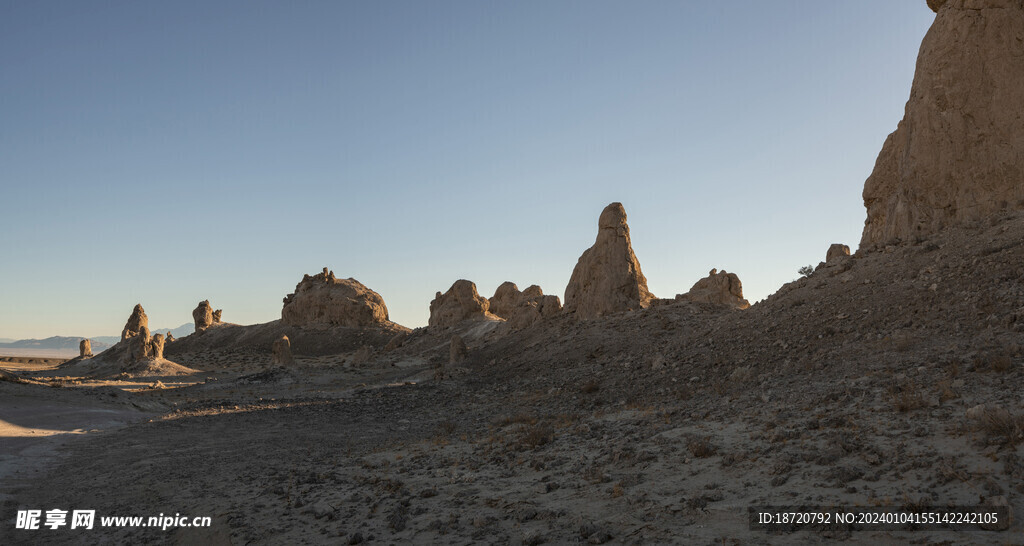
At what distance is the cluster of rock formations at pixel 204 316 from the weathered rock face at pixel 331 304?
15.0 meters

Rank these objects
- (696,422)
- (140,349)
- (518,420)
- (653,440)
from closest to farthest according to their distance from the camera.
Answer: (653,440), (696,422), (518,420), (140,349)

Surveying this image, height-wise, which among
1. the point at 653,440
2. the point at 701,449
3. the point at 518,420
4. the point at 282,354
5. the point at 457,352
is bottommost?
the point at 518,420

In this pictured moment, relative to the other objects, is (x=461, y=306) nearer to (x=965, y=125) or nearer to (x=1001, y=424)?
(x=965, y=125)

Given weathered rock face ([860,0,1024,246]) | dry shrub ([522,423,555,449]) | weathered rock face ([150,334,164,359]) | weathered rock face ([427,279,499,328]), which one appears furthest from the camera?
weathered rock face ([427,279,499,328])

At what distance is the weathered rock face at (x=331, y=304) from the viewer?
232ft

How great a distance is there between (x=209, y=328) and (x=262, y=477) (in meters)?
78.4

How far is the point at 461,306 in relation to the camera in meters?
59.5

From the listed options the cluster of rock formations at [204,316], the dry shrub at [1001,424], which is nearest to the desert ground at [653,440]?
the dry shrub at [1001,424]

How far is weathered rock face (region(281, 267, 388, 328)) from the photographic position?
70625mm

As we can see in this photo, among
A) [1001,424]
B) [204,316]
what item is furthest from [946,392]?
[204,316]

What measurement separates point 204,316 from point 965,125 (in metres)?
87.4

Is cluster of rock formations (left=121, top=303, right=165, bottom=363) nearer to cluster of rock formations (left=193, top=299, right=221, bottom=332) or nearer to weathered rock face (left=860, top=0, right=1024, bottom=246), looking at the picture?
cluster of rock formations (left=193, top=299, right=221, bottom=332)

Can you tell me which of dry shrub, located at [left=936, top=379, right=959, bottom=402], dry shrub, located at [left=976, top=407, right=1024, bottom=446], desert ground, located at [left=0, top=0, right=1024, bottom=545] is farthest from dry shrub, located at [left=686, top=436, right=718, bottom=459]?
dry shrub, located at [left=936, top=379, right=959, bottom=402]

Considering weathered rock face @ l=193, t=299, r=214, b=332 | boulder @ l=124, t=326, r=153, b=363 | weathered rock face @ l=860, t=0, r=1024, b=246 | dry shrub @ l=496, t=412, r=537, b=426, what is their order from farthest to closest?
weathered rock face @ l=193, t=299, r=214, b=332 < boulder @ l=124, t=326, r=153, b=363 < weathered rock face @ l=860, t=0, r=1024, b=246 < dry shrub @ l=496, t=412, r=537, b=426
